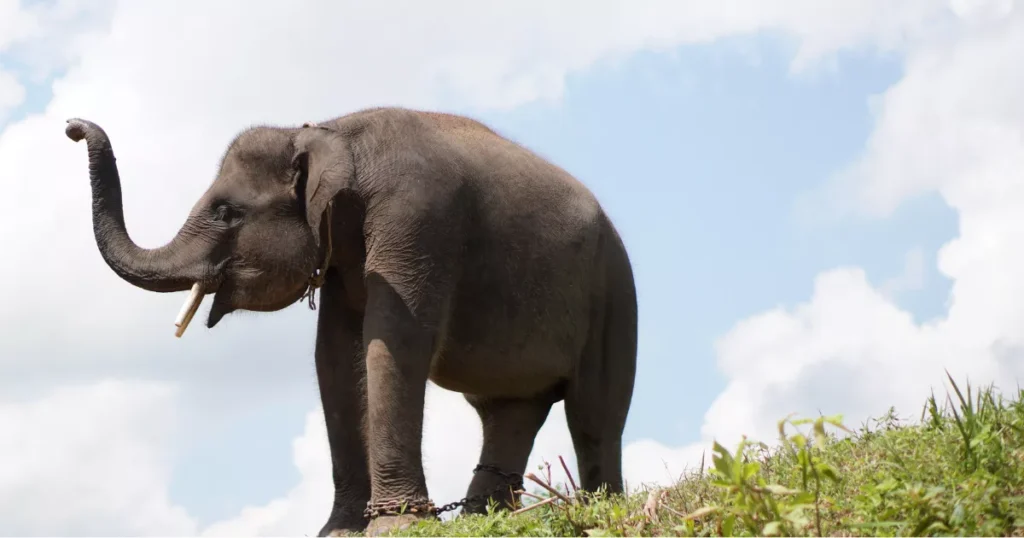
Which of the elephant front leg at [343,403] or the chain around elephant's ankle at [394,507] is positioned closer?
the chain around elephant's ankle at [394,507]

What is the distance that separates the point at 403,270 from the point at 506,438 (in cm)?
154

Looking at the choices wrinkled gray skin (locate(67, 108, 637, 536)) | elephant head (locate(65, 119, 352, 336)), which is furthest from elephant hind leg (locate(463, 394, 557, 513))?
elephant head (locate(65, 119, 352, 336))

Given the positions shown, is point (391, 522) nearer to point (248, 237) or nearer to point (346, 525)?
point (346, 525)

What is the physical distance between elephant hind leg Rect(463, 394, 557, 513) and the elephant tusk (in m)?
1.92

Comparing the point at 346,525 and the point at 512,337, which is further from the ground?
the point at 512,337

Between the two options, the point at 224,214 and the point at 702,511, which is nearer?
the point at 702,511

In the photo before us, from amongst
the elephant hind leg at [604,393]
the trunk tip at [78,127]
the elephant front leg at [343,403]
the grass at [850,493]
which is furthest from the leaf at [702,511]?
the trunk tip at [78,127]

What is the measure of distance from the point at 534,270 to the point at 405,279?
0.89m

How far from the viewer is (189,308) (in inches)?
278

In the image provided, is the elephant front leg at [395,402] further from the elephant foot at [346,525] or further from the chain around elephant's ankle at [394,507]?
the elephant foot at [346,525]

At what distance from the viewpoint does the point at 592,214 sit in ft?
25.4

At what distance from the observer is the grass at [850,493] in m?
3.45

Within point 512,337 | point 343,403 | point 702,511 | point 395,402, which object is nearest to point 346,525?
point 343,403

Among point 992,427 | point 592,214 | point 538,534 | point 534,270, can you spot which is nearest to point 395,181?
point 534,270
